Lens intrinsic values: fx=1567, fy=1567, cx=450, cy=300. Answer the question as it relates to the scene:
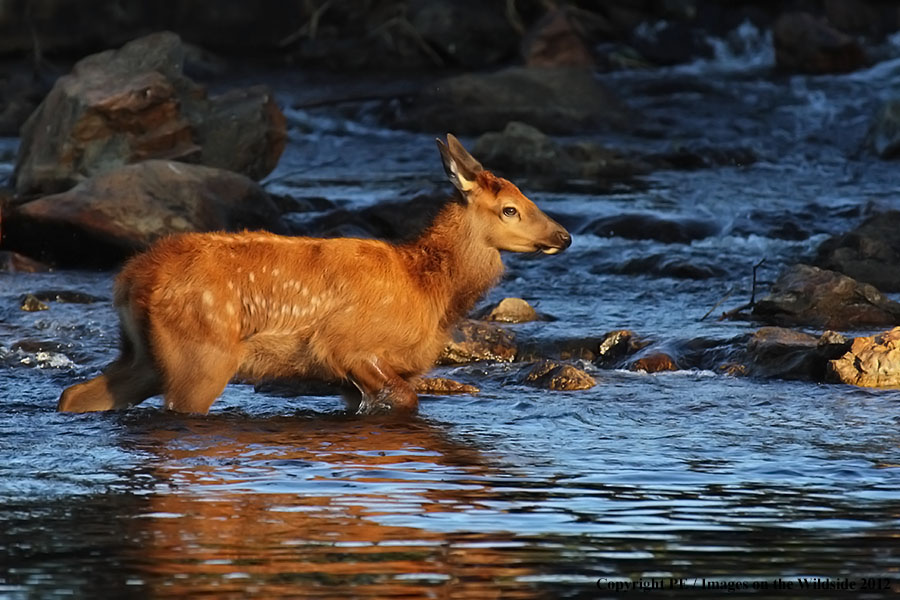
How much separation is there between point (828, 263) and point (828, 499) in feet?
24.6

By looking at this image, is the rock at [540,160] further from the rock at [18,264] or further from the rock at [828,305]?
the rock at [828,305]

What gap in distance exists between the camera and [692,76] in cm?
2675

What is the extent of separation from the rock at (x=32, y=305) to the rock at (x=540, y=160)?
28.8ft

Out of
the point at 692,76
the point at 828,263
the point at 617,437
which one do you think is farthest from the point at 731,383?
the point at 692,76

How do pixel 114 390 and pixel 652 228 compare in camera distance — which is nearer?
pixel 114 390

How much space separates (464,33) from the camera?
2894 cm

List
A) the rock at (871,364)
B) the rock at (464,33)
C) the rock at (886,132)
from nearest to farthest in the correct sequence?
1. the rock at (871,364)
2. the rock at (886,132)
3. the rock at (464,33)

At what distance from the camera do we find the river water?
215 inches

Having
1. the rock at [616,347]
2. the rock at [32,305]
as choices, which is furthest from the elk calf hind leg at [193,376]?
the rock at [32,305]

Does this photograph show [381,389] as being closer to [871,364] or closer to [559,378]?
[559,378]

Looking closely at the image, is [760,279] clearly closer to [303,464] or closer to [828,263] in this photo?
[828,263]

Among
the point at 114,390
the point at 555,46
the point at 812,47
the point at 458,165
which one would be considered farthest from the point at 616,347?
the point at 555,46

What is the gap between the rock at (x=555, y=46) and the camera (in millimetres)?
27250

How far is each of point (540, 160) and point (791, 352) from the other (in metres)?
10.4
